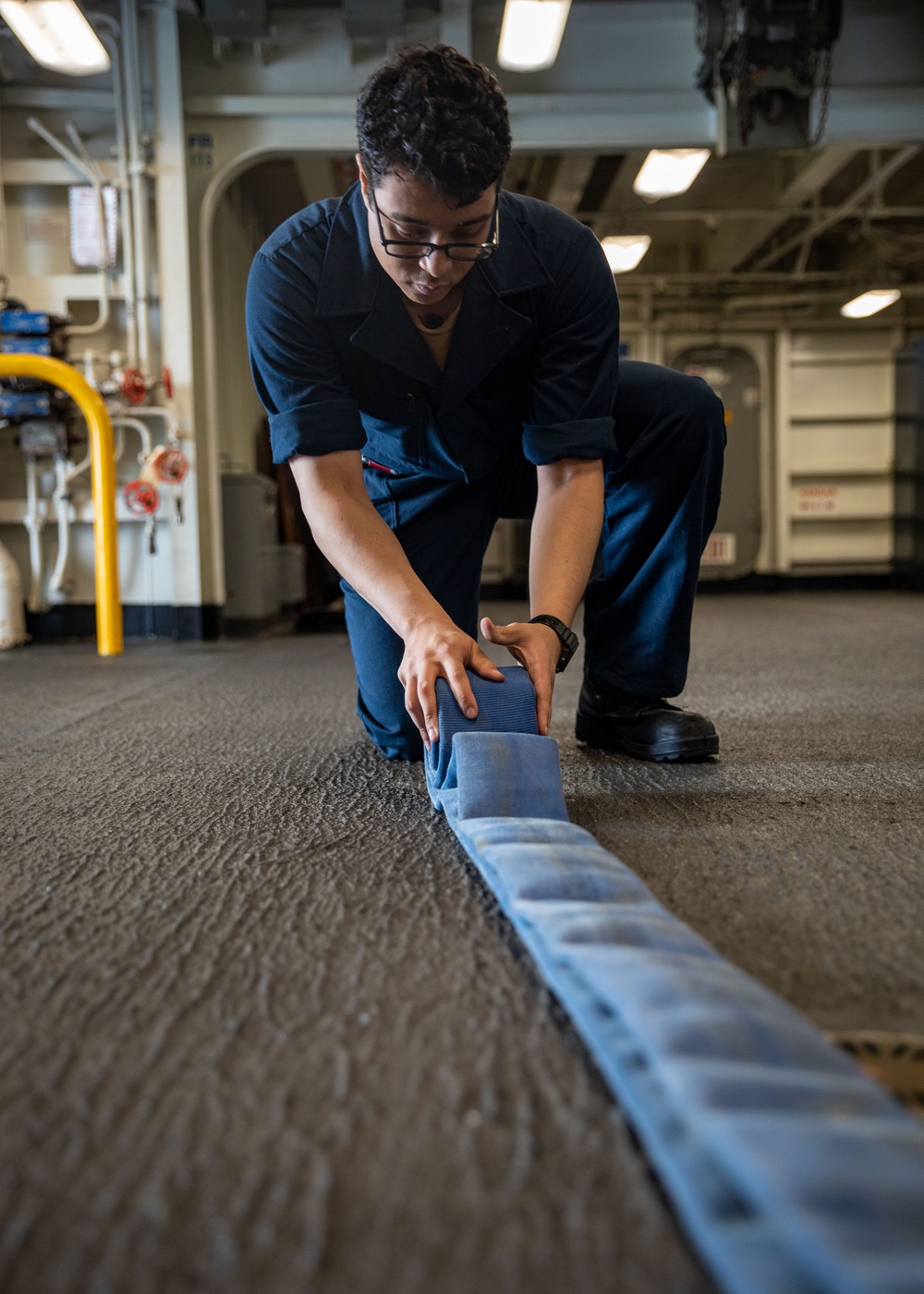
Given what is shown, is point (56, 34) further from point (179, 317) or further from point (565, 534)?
point (565, 534)

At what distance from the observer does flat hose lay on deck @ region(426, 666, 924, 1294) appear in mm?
359

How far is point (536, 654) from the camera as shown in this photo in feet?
3.61

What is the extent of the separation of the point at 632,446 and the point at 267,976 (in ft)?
3.56

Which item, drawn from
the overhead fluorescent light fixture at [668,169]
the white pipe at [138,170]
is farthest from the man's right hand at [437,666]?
the overhead fluorescent light fixture at [668,169]

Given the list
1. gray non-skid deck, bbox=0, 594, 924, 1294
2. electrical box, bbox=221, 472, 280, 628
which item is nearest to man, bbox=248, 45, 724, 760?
gray non-skid deck, bbox=0, 594, 924, 1294

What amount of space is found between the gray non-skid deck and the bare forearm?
26 centimetres

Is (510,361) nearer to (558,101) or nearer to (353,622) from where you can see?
(353,622)

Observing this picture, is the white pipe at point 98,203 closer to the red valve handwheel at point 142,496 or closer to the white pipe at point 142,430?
the white pipe at point 142,430

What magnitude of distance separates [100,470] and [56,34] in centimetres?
166

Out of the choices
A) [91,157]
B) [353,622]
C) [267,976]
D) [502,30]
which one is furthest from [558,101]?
[267,976]

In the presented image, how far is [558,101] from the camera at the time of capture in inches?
170

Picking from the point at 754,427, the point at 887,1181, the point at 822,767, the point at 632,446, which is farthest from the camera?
the point at 754,427

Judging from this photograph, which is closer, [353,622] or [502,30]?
[353,622]

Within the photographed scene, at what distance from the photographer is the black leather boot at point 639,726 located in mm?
1437
